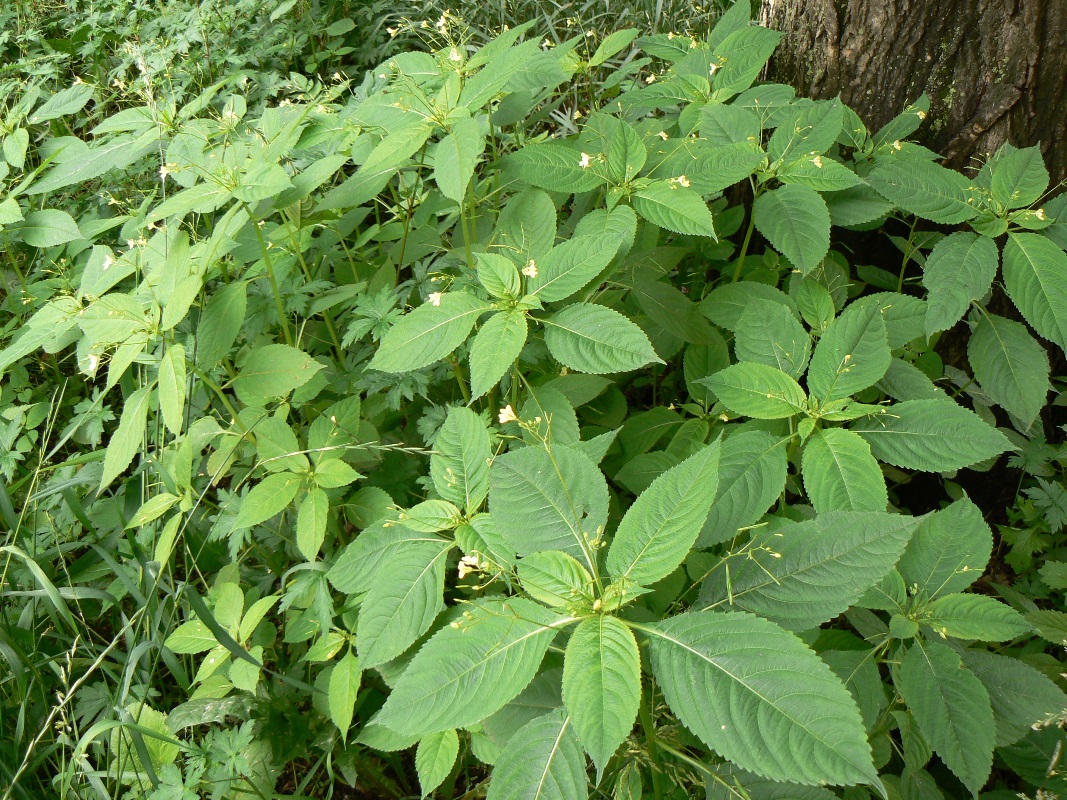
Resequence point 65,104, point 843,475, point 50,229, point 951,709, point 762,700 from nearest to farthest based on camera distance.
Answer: point 762,700 < point 951,709 < point 843,475 < point 50,229 < point 65,104

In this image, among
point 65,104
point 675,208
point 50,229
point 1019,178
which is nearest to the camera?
point 675,208

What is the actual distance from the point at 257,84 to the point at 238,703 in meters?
2.83

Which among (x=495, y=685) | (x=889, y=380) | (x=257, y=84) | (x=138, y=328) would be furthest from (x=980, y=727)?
(x=257, y=84)

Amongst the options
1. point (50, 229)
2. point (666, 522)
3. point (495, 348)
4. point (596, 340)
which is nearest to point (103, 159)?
point (50, 229)

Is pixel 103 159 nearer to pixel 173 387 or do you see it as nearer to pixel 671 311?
pixel 173 387

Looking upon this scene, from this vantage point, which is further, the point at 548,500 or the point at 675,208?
the point at 675,208

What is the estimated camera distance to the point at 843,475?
1414 mm

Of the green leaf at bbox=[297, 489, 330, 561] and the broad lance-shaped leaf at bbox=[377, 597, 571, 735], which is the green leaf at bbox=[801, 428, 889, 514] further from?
the green leaf at bbox=[297, 489, 330, 561]

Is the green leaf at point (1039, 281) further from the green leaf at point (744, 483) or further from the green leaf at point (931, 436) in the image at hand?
the green leaf at point (744, 483)

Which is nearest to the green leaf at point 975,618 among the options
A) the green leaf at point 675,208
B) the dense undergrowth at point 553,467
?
the dense undergrowth at point 553,467

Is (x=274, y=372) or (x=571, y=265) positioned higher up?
(x=571, y=265)

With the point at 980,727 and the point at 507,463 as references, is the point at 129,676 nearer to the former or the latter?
the point at 507,463

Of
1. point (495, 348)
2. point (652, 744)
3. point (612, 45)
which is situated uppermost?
point (612, 45)

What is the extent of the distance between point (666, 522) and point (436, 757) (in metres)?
0.67
